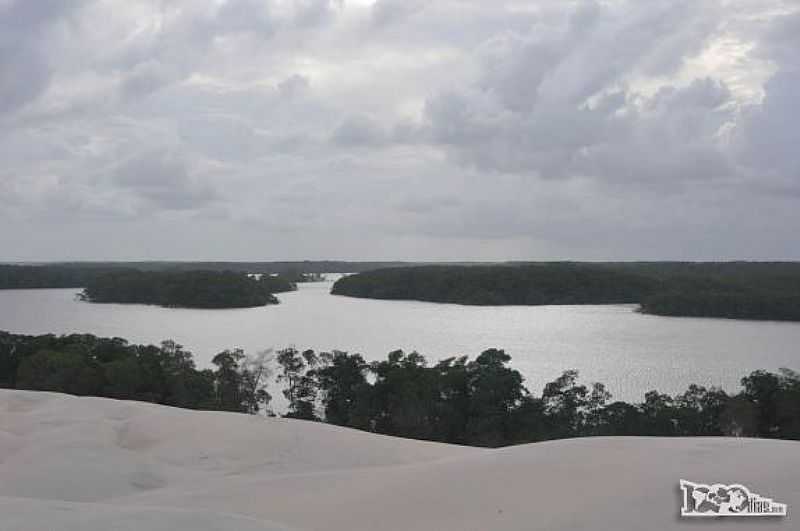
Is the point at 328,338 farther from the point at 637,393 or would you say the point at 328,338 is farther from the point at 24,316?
the point at 24,316

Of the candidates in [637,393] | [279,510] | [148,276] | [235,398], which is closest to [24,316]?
[148,276]

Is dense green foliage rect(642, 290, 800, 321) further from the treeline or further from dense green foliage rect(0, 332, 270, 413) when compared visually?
dense green foliage rect(0, 332, 270, 413)

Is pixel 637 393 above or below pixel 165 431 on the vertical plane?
below

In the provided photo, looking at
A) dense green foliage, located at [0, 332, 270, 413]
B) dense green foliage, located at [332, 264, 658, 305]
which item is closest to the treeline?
dense green foliage, located at [332, 264, 658, 305]

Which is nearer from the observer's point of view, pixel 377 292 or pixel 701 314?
pixel 701 314

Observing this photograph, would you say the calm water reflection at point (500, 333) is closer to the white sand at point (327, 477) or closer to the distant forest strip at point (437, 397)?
the distant forest strip at point (437, 397)

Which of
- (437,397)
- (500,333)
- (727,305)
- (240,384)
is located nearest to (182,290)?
(500,333)

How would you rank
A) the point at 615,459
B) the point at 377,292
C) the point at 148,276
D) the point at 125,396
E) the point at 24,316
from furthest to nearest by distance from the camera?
the point at 377,292
the point at 148,276
the point at 24,316
the point at 125,396
the point at 615,459

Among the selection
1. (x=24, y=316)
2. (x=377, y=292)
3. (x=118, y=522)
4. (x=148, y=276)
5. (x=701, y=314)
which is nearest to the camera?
(x=118, y=522)
